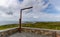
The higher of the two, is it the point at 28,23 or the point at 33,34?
the point at 28,23

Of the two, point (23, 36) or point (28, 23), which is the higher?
point (28, 23)

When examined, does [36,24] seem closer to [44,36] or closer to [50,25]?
[50,25]

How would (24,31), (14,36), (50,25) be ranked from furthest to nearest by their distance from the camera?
(50,25)
(24,31)
(14,36)

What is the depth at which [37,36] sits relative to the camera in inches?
206

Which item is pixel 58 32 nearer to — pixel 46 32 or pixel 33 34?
pixel 46 32

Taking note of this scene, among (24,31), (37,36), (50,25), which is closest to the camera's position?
(37,36)

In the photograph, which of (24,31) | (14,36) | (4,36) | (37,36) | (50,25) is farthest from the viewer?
(50,25)

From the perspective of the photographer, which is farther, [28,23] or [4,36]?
[28,23]

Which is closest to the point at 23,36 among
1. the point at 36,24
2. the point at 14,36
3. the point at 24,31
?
the point at 14,36

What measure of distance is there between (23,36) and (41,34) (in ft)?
3.24

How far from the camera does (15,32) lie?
5.44 meters

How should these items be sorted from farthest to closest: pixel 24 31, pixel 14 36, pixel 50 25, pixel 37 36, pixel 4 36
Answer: pixel 50 25 → pixel 24 31 → pixel 37 36 → pixel 14 36 → pixel 4 36

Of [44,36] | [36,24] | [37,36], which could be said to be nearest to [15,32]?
[37,36]

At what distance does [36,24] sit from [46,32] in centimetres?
168
